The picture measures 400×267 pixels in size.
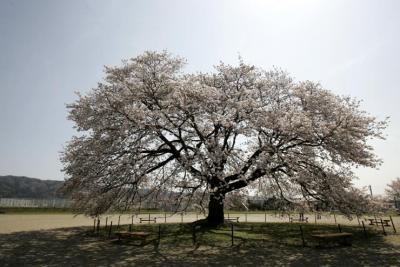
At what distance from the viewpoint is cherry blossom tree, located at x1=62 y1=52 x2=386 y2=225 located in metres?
18.6

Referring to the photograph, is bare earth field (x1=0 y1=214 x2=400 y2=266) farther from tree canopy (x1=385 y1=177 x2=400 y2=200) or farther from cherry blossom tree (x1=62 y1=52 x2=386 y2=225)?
tree canopy (x1=385 y1=177 x2=400 y2=200)

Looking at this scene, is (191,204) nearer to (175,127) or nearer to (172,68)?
(175,127)

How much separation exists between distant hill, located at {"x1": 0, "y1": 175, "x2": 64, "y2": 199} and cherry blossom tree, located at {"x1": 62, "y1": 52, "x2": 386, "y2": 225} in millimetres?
126210

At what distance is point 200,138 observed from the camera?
2138 cm

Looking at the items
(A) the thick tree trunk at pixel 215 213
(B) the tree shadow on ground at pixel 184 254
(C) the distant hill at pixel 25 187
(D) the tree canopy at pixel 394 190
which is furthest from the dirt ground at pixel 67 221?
(C) the distant hill at pixel 25 187

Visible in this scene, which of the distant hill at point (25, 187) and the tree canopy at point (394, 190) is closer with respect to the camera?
the tree canopy at point (394, 190)

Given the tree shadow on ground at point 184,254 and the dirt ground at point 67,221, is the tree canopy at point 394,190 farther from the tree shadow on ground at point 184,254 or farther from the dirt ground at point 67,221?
the tree shadow on ground at point 184,254

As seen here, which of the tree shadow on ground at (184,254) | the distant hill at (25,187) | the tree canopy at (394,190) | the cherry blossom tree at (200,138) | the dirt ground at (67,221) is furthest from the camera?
the distant hill at (25,187)

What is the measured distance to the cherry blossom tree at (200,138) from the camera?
1856cm

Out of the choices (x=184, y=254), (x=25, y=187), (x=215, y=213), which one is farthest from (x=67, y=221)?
(x=25, y=187)

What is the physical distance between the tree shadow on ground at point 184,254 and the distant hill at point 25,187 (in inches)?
5088

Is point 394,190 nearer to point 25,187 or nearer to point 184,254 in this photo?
point 184,254

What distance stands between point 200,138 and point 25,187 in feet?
479

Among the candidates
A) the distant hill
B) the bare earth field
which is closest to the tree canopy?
the bare earth field
